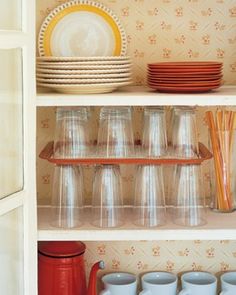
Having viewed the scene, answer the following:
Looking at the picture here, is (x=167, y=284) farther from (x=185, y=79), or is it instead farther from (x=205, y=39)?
(x=205, y=39)

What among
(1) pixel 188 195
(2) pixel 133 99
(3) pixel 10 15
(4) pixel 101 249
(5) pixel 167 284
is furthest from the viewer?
(4) pixel 101 249

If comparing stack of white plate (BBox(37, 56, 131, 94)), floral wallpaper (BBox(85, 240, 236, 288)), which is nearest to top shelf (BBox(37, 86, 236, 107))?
stack of white plate (BBox(37, 56, 131, 94))

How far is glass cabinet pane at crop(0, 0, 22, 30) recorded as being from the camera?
1.32 m

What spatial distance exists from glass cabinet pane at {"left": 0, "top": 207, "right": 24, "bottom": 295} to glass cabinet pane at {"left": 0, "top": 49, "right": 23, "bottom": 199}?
64 mm

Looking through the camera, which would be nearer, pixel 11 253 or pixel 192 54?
pixel 11 253

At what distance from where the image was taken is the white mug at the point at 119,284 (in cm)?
173

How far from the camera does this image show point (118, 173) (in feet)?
5.20

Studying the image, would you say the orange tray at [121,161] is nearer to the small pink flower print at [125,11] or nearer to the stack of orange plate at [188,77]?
the stack of orange plate at [188,77]

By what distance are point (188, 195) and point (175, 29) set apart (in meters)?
0.49

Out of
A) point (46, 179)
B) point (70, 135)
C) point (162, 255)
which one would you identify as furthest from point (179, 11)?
point (162, 255)

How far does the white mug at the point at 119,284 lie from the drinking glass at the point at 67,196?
0.25 metres

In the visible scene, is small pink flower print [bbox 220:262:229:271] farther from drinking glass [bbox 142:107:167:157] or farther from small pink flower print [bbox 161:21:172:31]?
small pink flower print [bbox 161:21:172:31]

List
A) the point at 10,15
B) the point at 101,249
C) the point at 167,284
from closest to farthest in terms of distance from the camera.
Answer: the point at 10,15 < the point at 167,284 < the point at 101,249

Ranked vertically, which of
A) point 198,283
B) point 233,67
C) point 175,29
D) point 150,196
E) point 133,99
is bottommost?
point 198,283
